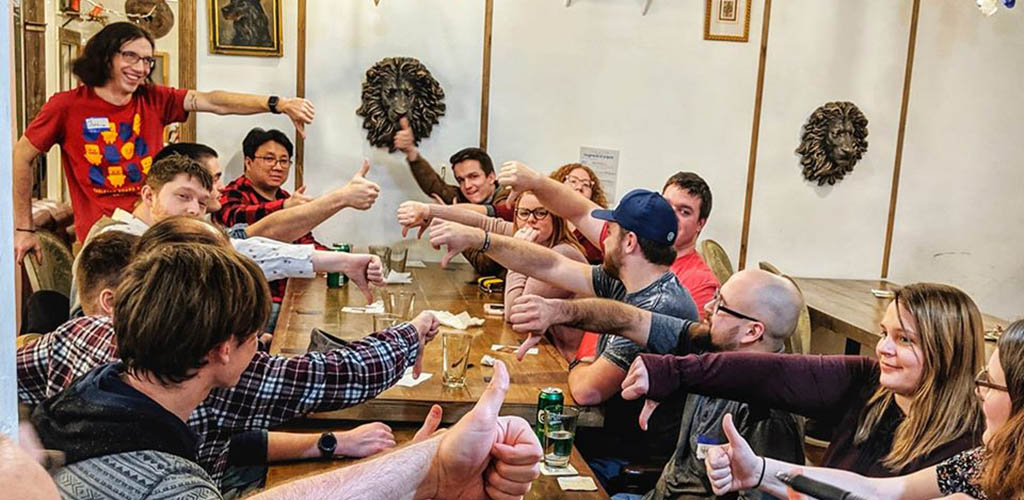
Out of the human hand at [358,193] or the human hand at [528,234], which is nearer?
the human hand at [358,193]

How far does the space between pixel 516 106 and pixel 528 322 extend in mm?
2754

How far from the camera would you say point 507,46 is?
16.1 feet

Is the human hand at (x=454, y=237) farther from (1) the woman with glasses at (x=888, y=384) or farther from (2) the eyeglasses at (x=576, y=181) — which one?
(2) the eyeglasses at (x=576, y=181)

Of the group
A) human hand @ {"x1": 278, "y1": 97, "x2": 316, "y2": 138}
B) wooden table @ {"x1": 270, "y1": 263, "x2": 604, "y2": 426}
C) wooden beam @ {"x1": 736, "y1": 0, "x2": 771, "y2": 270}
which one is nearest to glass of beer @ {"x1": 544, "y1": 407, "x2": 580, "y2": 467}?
wooden table @ {"x1": 270, "y1": 263, "x2": 604, "y2": 426}

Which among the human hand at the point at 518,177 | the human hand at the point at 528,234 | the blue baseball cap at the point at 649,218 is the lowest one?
the human hand at the point at 528,234

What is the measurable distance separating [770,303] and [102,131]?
287cm

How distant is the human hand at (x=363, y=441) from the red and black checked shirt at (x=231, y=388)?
6.4 inches

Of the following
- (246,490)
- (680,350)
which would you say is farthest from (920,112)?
(246,490)

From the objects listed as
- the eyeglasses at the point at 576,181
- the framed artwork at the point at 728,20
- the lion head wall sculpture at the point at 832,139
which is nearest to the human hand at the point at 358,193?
the eyeglasses at the point at 576,181

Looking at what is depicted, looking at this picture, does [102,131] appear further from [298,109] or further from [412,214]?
[412,214]

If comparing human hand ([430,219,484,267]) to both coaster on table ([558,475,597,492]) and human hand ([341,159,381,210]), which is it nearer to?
human hand ([341,159,381,210])

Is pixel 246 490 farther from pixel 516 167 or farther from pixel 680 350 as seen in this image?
pixel 516 167

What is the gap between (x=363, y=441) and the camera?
6.49 ft

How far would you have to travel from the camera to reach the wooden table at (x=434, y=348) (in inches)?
87.4
